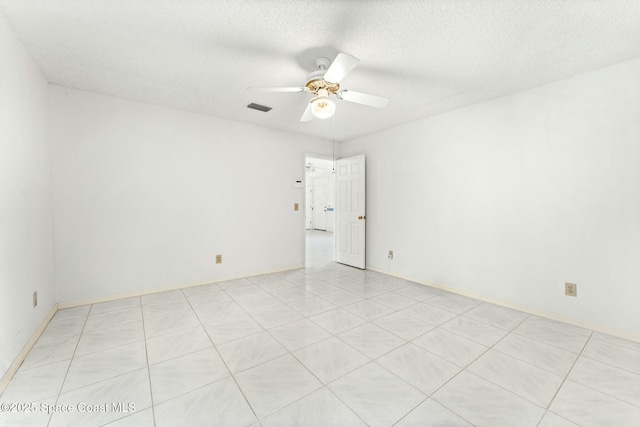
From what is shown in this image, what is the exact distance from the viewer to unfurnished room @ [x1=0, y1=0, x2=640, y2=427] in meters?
1.66

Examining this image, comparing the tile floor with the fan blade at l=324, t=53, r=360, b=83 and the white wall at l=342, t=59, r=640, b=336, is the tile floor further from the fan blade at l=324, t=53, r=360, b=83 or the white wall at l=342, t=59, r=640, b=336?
the fan blade at l=324, t=53, r=360, b=83

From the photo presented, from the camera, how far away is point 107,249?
10.1 feet

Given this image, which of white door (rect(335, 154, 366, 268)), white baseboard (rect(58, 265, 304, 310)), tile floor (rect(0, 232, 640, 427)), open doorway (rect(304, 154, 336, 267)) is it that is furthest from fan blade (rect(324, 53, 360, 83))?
open doorway (rect(304, 154, 336, 267))

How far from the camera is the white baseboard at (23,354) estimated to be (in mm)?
1652

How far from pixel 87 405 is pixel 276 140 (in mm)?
3768

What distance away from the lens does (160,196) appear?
3.41 m

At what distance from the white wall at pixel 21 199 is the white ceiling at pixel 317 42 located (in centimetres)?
25

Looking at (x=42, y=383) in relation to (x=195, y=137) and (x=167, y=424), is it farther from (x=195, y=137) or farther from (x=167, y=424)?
(x=195, y=137)

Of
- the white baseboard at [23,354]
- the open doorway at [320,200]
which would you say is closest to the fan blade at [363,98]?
the white baseboard at [23,354]

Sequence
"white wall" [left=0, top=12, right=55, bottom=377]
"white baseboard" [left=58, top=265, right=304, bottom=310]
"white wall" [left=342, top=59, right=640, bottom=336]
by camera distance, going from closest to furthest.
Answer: "white wall" [left=0, top=12, right=55, bottom=377], "white wall" [left=342, top=59, right=640, bottom=336], "white baseboard" [left=58, top=265, right=304, bottom=310]

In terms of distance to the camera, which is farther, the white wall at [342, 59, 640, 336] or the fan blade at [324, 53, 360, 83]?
the white wall at [342, 59, 640, 336]

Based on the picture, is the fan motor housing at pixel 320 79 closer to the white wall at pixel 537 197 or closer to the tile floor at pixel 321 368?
the white wall at pixel 537 197

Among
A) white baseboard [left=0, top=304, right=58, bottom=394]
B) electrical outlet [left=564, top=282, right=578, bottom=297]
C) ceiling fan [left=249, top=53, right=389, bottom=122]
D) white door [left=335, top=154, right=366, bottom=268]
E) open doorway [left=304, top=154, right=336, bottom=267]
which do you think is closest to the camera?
white baseboard [left=0, top=304, right=58, bottom=394]

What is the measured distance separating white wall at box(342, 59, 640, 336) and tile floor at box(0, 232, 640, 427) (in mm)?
424
